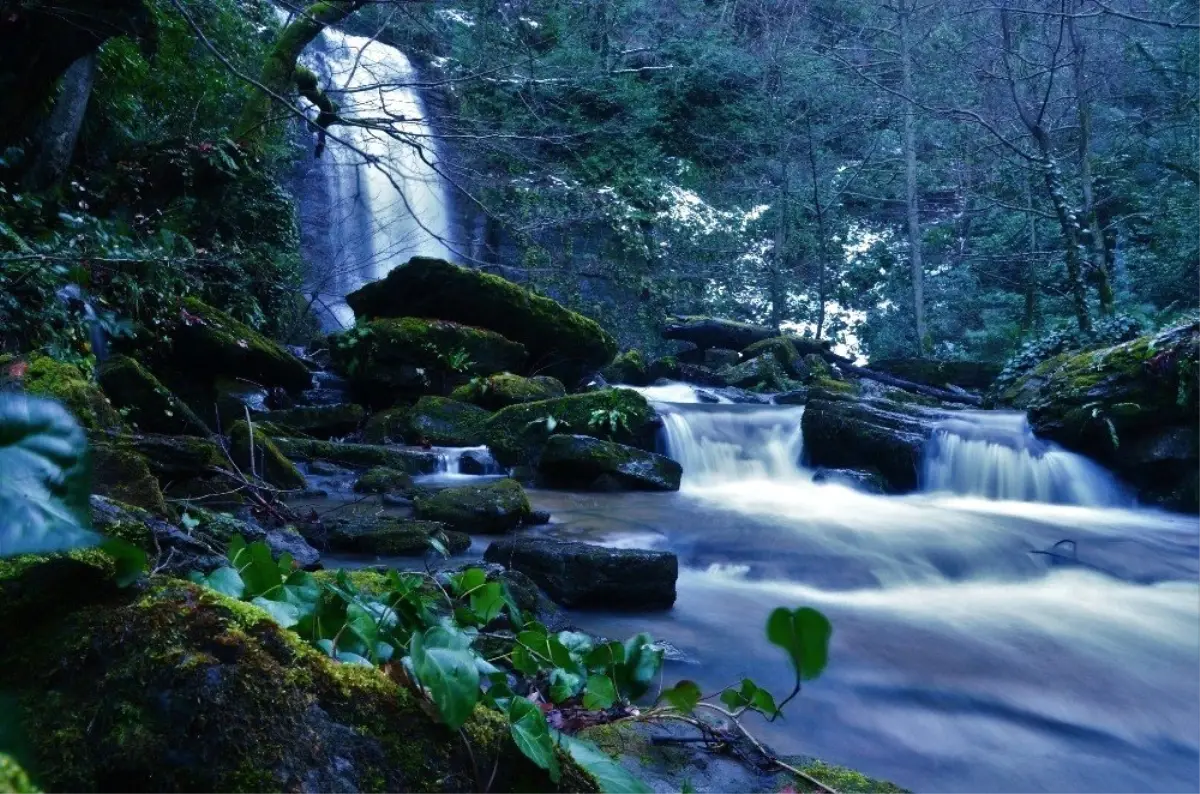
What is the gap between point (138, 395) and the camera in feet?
21.4

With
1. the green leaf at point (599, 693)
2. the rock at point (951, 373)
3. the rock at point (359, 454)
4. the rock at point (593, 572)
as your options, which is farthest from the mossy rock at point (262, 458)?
the rock at point (951, 373)

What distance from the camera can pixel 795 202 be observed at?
74.8ft

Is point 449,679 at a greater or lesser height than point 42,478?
lesser

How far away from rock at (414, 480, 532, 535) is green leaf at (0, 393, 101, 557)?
5515 mm

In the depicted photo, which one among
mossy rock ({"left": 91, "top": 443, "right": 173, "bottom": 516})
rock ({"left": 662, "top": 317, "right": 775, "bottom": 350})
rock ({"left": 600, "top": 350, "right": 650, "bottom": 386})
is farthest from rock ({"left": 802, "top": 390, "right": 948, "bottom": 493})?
mossy rock ({"left": 91, "top": 443, "right": 173, "bottom": 516})

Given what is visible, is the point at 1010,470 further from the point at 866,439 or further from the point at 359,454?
the point at 359,454

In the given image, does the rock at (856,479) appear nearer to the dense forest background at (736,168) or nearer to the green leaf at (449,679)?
the dense forest background at (736,168)

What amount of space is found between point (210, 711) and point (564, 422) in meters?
8.82

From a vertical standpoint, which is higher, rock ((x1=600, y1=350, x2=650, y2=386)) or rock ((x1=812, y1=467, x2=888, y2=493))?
rock ((x1=600, y1=350, x2=650, y2=386))

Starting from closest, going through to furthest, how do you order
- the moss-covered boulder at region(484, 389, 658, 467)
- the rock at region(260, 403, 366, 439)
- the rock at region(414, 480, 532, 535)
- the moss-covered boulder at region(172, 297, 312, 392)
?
1. the rock at region(414, 480, 532, 535)
2. the moss-covered boulder at region(172, 297, 312, 392)
3. the rock at region(260, 403, 366, 439)
4. the moss-covered boulder at region(484, 389, 658, 467)

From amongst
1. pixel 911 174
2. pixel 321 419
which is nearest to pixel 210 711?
pixel 321 419

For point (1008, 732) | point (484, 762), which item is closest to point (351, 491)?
point (1008, 732)

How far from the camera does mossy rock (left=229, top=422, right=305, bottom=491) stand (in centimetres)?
639

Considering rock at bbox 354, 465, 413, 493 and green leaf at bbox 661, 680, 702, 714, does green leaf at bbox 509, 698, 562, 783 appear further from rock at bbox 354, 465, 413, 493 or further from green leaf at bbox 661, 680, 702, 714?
Answer: rock at bbox 354, 465, 413, 493
